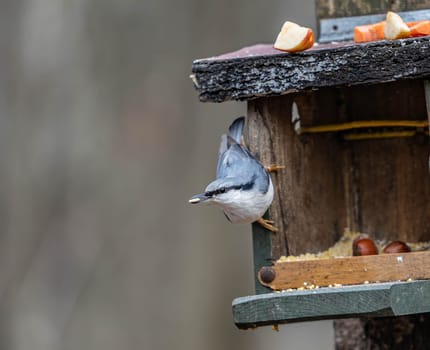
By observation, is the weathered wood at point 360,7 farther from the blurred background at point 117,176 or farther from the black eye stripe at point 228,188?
→ the blurred background at point 117,176

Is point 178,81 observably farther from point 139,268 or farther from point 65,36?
point 139,268

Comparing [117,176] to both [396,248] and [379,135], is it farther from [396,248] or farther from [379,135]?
[396,248]

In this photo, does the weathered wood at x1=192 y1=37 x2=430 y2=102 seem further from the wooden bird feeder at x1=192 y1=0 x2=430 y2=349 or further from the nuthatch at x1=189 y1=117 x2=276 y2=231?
the nuthatch at x1=189 y1=117 x2=276 y2=231

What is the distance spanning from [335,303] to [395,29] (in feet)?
3.03

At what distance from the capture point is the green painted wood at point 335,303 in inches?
134

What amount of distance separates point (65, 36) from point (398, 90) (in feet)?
14.3

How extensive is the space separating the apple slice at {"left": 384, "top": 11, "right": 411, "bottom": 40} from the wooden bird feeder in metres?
0.05

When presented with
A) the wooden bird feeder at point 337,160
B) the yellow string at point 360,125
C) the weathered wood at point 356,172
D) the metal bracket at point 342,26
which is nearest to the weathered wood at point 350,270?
the wooden bird feeder at point 337,160

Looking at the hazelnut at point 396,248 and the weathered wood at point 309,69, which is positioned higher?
the weathered wood at point 309,69

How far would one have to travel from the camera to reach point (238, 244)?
8.75 meters

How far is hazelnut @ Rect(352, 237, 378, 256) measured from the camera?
3979 mm

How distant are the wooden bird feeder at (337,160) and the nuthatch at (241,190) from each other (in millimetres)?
95

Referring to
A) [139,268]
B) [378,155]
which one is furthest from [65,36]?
[378,155]

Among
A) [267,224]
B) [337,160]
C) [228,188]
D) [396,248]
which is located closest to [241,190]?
[228,188]
